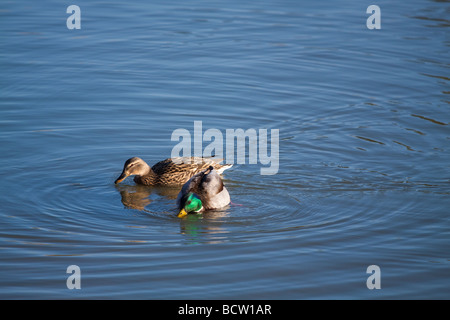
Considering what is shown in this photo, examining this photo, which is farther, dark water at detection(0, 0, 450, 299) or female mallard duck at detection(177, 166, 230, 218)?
female mallard duck at detection(177, 166, 230, 218)

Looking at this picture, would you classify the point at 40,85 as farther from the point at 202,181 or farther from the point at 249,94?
the point at 202,181

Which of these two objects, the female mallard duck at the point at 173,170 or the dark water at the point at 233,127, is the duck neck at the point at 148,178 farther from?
the dark water at the point at 233,127

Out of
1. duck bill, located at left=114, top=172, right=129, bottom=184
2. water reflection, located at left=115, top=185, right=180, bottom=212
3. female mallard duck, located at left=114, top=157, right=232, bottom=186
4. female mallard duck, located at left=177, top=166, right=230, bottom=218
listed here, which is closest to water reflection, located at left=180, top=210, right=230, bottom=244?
female mallard duck, located at left=177, top=166, right=230, bottom=218

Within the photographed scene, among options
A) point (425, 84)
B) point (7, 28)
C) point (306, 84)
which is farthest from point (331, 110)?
point (7, 28)

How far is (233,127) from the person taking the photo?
12875 millimetres

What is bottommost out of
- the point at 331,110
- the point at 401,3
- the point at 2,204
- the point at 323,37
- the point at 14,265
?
the point at 14,265

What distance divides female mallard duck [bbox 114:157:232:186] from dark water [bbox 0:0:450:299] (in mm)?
180

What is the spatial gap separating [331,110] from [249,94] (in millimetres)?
1737

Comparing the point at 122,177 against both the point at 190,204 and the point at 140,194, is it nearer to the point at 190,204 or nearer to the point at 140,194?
the point at 140,194

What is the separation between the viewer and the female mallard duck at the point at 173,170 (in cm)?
1132

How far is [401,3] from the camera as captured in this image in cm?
2019

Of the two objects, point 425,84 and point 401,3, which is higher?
point 401,3

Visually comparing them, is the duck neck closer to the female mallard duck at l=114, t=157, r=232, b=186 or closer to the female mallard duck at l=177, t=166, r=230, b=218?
the female mallard duck at l=114, t=157, r=232, b=186

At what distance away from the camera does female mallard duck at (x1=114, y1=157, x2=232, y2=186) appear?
37.1 ft
